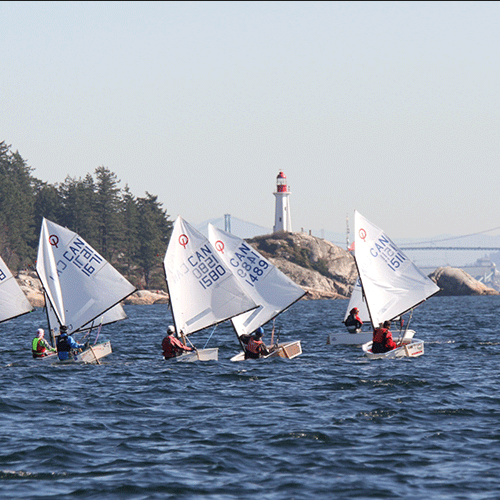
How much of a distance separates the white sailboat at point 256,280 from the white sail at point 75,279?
4.05m

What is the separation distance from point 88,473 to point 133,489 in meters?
1.30

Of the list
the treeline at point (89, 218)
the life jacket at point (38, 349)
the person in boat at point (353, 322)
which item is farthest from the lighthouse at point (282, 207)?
the life jacket at point (38, 349)

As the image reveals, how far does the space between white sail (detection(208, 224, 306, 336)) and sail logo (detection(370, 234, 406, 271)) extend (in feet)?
14.5

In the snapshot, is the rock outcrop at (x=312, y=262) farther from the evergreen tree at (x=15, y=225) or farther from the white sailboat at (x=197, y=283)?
the white sailboat at (x=197, y=283)

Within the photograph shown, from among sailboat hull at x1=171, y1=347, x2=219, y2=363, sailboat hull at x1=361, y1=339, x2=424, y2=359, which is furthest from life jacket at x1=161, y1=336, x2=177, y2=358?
sailboat hull at x1=361, y1=339, x2=424, y2=359

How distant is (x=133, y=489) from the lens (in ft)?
40.5

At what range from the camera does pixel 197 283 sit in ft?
93.7

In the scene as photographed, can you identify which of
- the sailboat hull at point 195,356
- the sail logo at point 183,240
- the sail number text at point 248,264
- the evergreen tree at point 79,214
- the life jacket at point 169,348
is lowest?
the sailboat hull at point 195,356

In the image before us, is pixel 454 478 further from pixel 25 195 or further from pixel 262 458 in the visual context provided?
pixel 25 195

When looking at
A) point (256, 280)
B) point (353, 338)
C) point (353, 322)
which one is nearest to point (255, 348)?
point (256, 280)

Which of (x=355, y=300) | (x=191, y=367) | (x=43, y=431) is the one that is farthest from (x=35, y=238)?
(x=43, y=431)

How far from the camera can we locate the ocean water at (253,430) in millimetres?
12578

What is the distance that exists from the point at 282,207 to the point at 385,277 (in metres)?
102

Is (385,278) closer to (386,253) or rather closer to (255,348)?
(386,253)
